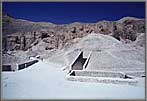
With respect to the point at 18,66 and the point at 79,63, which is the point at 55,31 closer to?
the point at 79,63

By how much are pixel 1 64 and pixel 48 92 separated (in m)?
0.55

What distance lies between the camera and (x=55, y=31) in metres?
3.42

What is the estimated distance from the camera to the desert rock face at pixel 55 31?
336 centimetres

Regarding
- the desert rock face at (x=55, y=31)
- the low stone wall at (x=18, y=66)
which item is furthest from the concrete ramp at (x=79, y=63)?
the low stone wall at (x=18, y=66)

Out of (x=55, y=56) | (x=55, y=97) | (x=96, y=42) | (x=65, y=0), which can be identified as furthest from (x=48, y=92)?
(x=65, y=0)

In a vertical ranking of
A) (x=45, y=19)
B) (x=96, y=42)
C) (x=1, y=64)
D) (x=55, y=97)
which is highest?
(x=45, y=19)

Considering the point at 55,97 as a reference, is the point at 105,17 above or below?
above

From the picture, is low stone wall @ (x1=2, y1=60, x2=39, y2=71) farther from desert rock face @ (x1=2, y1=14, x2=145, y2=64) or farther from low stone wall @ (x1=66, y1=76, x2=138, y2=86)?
low stone wall @ (x1=66, y1=76, x2=138, y2=86)

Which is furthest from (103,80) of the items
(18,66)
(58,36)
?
(18,66)

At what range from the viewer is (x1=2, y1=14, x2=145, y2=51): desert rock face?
3361 millimetres

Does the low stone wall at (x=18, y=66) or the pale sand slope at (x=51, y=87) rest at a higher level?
the low stone wall at (x=18, y=66)

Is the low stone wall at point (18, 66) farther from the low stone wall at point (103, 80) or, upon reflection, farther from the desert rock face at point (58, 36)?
the low stone wall at point (103, 80)

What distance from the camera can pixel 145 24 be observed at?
11.0 ft

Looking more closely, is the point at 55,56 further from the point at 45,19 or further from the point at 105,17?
the point at 105,17
